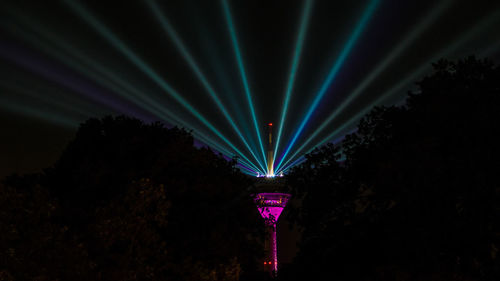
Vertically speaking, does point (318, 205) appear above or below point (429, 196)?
above

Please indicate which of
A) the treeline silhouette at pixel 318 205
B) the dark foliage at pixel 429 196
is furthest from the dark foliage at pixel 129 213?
the dark foliage at pixel 429 196

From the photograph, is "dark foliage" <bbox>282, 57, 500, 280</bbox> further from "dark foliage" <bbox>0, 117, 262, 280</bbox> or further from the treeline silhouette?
"dark foliage" <bbox>0, 117, 262, 280</bbox>

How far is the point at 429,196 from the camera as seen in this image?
1317 centimetres

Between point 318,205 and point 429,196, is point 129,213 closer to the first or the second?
point 318,205

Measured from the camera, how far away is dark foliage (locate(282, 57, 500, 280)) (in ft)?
42.6

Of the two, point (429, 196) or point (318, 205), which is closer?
point (429, 196)

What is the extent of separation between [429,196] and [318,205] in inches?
193

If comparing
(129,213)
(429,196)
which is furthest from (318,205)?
(129,213)

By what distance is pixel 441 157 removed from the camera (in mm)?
13203

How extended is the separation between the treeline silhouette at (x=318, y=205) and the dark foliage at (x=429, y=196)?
38mm

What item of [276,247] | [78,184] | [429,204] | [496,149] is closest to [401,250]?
[429,204]

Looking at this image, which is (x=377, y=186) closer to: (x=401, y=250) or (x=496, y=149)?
(x=401, y=250)

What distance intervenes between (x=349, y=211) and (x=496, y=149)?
535 centimetres

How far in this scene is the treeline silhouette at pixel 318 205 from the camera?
1264cm
